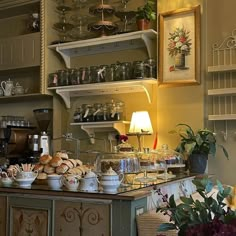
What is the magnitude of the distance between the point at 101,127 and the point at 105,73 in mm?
504

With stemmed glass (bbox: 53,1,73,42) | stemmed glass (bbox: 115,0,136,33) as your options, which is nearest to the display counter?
stemmed glass (bbox: 115,0,136,33)

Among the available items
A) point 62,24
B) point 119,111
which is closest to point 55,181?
point 119,111

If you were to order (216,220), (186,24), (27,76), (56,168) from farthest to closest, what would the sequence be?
(27,76) → (186,24) → (56,168) → (216,220)

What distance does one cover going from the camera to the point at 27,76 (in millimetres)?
4441

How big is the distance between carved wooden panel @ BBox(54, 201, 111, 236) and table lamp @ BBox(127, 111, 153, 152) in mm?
1363

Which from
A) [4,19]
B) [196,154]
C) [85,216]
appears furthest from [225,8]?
[4,19]

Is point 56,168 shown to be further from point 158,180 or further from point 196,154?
point 196,154

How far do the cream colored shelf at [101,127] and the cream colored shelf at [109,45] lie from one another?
26.8 inches

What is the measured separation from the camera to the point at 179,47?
3.42 m

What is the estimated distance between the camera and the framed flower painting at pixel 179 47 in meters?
3.36

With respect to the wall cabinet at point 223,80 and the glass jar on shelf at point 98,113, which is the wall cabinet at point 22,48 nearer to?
the glass jar on shelf at point 98,113

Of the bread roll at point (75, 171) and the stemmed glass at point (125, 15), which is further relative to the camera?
the stemmed glass at point (125, 15)

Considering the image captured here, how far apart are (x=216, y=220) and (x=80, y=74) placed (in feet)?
10.0

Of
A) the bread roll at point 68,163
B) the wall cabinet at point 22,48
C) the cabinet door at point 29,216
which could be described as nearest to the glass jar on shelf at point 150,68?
the wall cabinet at point 22,48
